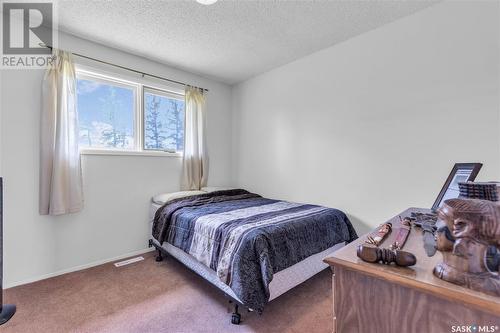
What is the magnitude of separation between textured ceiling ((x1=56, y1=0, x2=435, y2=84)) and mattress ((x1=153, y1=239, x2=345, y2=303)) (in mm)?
2132

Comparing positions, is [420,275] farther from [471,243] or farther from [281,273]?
[281,273]

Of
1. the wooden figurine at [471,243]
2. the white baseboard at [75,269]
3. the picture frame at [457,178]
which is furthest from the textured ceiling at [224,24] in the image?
the white baseboard at [75,269]

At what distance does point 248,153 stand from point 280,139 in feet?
2.27

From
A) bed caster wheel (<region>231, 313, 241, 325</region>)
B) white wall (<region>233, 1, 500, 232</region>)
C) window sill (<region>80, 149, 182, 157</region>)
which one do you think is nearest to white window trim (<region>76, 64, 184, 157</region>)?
window sill (<region>80, 149, 182, 157</region>)

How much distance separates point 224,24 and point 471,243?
2455mm

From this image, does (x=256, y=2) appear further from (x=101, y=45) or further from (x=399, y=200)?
(x=399, y=200)

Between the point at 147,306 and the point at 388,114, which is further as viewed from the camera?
the point at 388,114

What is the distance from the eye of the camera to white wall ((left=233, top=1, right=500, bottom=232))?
5.99 feet

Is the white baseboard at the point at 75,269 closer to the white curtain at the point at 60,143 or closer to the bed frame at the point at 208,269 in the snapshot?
the bed frame at the point at 208,269

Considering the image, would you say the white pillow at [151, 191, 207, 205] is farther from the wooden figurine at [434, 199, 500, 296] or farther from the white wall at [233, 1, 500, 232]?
the wooden figurine at [434, 199, 500, 296]

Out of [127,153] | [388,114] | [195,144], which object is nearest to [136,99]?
[127,153]

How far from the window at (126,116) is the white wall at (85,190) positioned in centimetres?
20

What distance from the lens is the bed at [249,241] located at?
161 cm

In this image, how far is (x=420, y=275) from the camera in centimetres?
66
